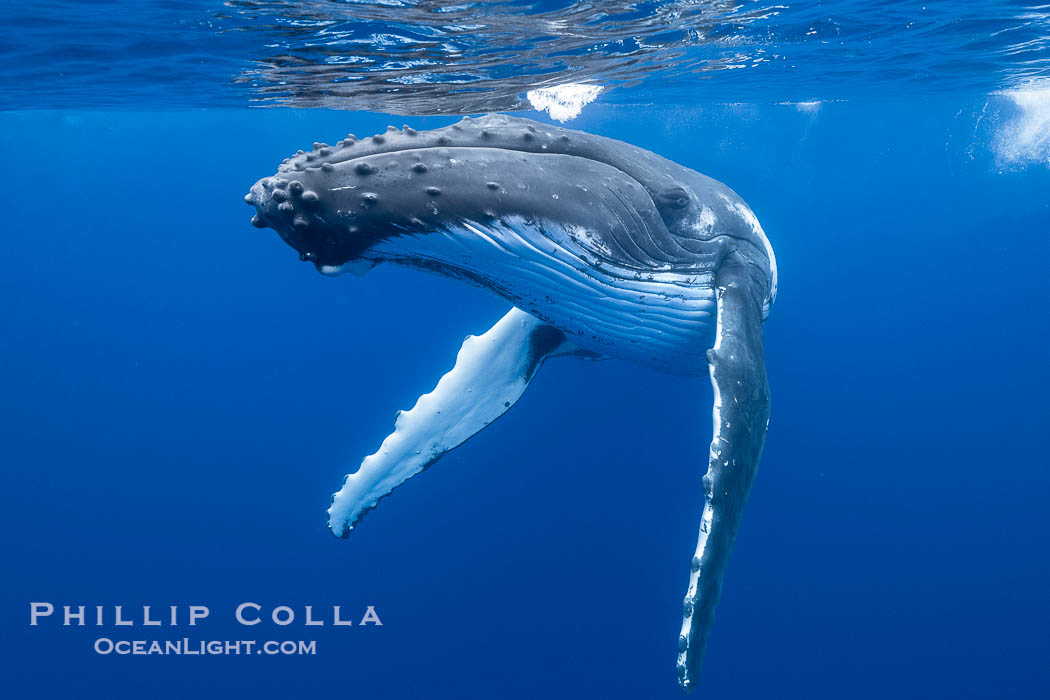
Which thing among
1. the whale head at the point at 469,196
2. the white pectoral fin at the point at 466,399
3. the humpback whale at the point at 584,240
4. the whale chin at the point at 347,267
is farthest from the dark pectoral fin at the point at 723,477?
the white pectoral fin at the point at 466,399

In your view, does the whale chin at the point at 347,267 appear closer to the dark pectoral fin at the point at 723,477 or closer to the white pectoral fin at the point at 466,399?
the dark pectoral fin at the point at 723,477

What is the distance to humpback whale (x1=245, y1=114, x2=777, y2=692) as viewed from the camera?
9.84 ft

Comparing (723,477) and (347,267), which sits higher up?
(347,267)

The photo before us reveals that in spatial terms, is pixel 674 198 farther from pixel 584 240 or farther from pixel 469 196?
pixel 469 196

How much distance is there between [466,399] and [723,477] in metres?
3.09

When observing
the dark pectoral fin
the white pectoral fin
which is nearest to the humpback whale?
the dark pectoral fin

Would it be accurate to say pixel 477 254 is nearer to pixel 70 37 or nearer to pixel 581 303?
pixel 581 303

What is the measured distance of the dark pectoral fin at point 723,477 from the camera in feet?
9.86

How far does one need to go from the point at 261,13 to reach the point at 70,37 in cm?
358

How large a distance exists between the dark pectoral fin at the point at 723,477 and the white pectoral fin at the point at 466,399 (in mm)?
2489

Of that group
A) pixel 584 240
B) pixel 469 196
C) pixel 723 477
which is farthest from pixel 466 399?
pixel 723 477

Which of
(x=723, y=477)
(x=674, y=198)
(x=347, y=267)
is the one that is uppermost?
(x=674, y=198)

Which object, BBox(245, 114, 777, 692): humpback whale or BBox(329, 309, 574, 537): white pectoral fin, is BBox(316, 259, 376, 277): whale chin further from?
BBox(329, 309, 574, 537): white pectoral fin

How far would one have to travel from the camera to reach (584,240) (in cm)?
354
